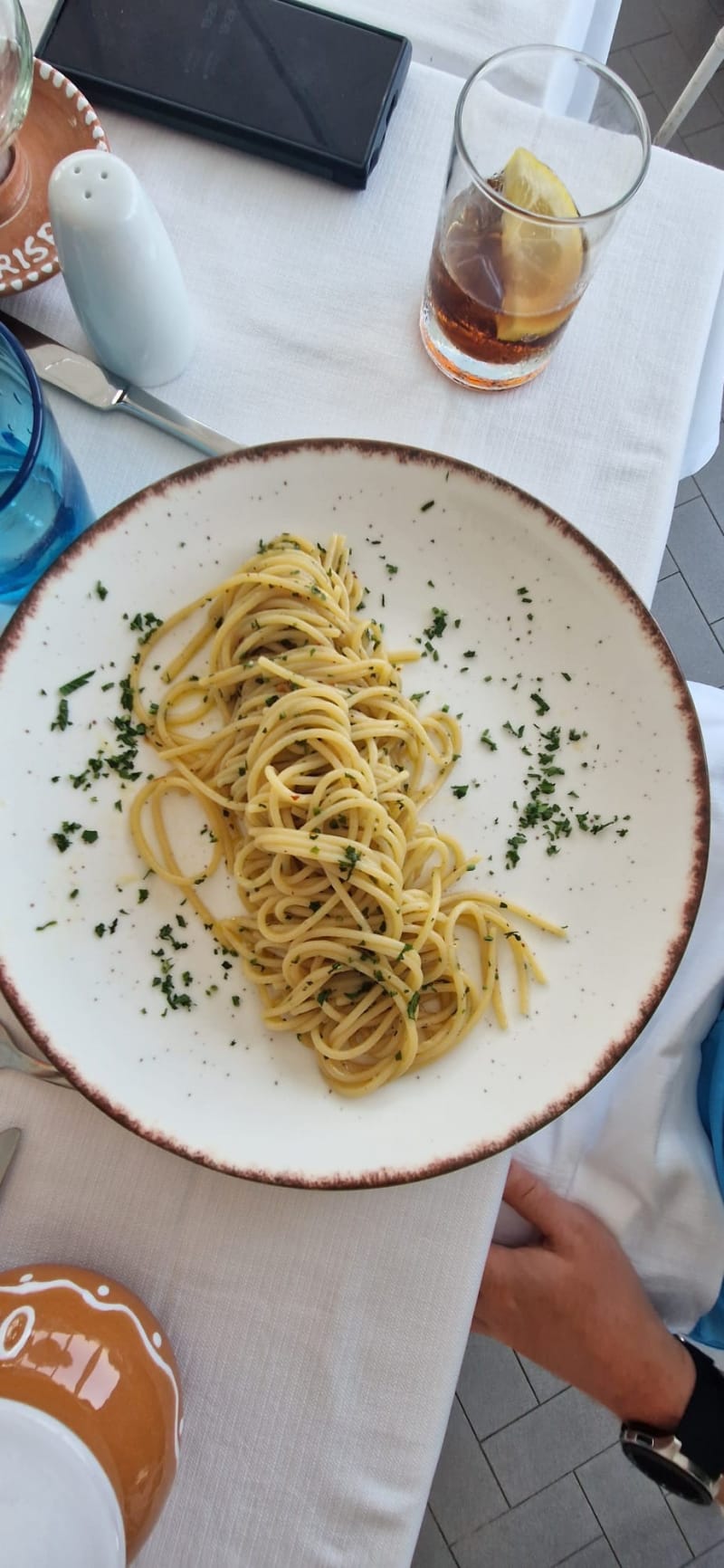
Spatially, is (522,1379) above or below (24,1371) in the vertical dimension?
below

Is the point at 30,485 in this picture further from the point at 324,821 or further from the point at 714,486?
the point at 714,486

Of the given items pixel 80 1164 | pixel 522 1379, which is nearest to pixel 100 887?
pixel 80 1164

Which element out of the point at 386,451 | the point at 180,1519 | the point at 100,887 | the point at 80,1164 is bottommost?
the point at 180,1519

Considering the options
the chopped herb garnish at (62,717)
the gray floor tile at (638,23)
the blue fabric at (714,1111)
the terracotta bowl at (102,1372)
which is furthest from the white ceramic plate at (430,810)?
the gray floor tile at (638,23)

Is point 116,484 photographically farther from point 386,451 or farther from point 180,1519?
point 180,1519

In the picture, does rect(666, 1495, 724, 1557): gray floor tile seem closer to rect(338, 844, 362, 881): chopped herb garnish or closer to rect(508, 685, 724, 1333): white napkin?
rect(508, 685, 724, 1333): white napkin

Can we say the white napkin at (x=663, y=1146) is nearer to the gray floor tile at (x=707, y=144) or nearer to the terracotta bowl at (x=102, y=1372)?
the terracotta bowl at (x=102, y=1372)

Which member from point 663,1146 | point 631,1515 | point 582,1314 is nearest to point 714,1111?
point 663,1146

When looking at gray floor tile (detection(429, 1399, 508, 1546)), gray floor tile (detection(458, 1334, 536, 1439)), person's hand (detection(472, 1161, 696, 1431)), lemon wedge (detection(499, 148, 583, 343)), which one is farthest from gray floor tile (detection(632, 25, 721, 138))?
gray floor tile (detection(429, 1399, 508, 1546))
